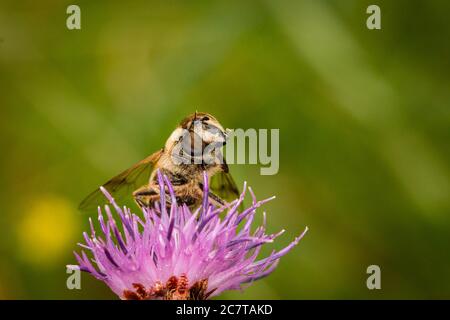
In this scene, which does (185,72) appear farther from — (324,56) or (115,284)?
(115,284)

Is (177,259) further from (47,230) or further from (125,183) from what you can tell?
(47,230)

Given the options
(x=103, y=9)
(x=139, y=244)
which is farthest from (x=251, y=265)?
(x=103, y=9)

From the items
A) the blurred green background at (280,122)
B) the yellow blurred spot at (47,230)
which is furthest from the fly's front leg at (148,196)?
the yellow blurred spot at (47,230)

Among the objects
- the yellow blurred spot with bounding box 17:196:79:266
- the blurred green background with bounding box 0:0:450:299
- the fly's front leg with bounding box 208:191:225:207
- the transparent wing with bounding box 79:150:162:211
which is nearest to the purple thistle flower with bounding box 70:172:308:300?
the fly's front leg with bounding box 208:191:225:207

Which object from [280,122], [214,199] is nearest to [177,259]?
[214,199]

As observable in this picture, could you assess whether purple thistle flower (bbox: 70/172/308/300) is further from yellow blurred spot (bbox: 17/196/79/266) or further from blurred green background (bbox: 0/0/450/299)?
yellow blurred spot (bbox: 17/196/79/266)

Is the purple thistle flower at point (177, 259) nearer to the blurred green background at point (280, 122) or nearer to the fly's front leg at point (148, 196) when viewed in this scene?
the fly's front leg at point (148, 196)
